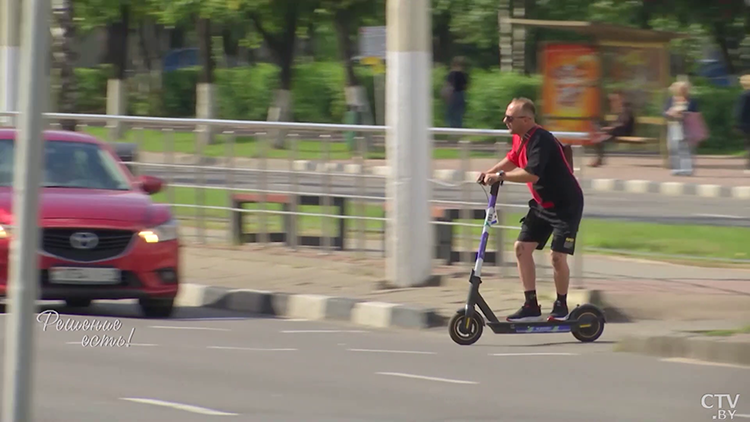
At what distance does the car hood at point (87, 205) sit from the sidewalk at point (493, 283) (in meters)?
1.71

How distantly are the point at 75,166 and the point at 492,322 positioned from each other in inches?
151

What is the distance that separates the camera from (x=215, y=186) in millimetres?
15070

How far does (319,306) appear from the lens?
465 inches

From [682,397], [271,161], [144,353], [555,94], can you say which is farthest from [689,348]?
[555,94]

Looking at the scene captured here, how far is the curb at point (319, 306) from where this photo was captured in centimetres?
1118

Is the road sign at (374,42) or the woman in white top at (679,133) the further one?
the road sign at (374,42)

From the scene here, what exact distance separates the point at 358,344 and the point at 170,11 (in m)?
26.2

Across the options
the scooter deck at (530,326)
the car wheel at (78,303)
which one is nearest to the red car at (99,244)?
the car wheel at (78,303)

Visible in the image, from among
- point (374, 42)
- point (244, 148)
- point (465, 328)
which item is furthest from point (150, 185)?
point (374, 42)

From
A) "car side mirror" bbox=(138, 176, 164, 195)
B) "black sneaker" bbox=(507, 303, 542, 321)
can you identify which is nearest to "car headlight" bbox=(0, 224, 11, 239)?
"car side mirror" bbox=(138, 176, 164, 195)

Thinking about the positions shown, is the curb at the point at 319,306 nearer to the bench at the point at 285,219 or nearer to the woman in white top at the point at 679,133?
the bench at the point at 285,219

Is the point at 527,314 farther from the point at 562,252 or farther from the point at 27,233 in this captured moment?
the point at 27,233

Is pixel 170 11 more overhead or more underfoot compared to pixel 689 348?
more overhead

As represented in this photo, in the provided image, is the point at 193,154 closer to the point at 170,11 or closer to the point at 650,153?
the point at 650,153
